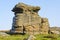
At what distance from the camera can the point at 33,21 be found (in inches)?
1524

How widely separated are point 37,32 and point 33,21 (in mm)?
2213

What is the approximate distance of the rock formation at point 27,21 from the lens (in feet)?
124

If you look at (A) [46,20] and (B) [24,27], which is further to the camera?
(A) [46,20]

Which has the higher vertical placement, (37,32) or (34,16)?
(34,16)

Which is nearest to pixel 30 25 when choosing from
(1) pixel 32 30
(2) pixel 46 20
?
(1) pixel 32 30

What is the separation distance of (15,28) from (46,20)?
21.2 ft

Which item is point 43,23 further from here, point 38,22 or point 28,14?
point 28,14

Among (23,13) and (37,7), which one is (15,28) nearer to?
(23,13)

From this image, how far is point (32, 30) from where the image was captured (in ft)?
125

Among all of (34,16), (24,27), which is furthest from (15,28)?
(34,16)

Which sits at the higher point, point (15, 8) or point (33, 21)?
point (15, 8)

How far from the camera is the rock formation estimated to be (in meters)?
37.8

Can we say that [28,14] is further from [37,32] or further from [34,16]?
[37,32]

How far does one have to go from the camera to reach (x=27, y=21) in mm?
38344
